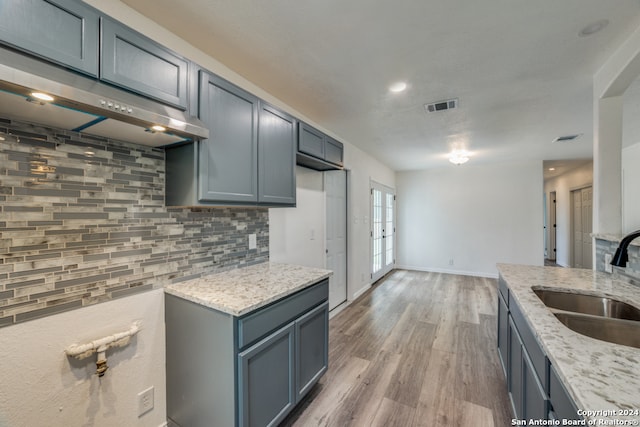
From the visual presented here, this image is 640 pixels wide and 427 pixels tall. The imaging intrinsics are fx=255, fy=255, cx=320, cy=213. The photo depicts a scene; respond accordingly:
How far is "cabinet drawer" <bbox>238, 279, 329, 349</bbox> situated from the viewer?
4.36 ft

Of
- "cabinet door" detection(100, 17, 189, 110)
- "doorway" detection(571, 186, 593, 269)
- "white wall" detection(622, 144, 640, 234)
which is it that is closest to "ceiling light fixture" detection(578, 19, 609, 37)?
"cabinet door" detection(100, 17, 189, 110)

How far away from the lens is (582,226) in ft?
19.1

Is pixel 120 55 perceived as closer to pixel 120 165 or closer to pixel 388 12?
pixel 120 165

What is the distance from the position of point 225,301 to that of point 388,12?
1815mm

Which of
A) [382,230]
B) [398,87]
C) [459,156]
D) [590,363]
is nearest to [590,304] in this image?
[590,363]

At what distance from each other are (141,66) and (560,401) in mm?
2224

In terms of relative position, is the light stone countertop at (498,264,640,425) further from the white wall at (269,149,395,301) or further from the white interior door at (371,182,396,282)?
the white interior door at (371,182,396,282)

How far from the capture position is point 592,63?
6.17 feet

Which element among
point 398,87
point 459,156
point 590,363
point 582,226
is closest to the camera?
point 590,363

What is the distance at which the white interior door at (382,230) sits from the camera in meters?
5.07

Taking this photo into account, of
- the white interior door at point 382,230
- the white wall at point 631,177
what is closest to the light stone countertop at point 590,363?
the white interior door at point 382,230

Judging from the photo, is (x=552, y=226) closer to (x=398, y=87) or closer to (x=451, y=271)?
(x=451, y=271)

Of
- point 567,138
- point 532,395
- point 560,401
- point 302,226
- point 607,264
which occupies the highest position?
point 567,138

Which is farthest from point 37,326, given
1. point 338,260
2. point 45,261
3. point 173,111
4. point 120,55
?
point 338,260
